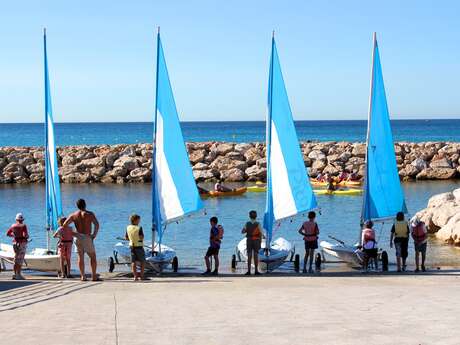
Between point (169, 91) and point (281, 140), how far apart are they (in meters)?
2.92

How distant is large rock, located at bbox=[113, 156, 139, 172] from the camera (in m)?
50.6

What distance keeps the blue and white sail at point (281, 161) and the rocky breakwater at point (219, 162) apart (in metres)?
28.0

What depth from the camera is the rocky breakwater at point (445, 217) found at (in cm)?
2405

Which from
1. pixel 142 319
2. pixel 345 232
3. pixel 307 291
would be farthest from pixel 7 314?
pixel 345 232

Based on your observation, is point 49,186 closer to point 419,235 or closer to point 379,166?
point 379,166

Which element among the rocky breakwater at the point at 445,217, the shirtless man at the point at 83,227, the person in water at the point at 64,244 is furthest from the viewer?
the rocky breakwater at the point at 445,217

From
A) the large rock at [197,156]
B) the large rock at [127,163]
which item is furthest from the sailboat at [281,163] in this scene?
the large rock at [197,156]

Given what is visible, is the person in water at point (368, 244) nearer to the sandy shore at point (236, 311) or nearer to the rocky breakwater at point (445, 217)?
the sandy shore at point (236, 311)

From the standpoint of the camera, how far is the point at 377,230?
89.7 ft

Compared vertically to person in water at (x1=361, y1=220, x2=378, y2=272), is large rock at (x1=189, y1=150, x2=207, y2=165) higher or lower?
higher

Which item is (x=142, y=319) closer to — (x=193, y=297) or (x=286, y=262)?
(x=193, y=297)

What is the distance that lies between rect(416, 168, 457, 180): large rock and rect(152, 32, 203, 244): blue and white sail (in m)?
30.8

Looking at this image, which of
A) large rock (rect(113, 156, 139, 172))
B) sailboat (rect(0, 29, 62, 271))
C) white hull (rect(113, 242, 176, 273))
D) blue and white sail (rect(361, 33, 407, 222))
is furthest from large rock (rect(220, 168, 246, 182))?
white hull (rect(113, 242, 176, 273))

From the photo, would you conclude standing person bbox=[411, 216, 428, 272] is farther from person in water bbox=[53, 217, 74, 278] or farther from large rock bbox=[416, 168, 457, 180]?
large rock bbox=[416, 168, 457, 180]
